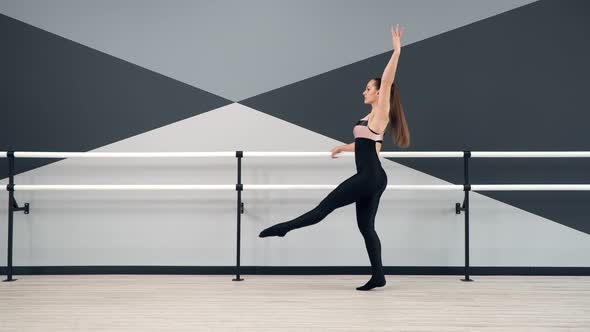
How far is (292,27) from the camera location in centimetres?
315

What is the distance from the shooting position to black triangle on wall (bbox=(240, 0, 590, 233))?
3.09 metres

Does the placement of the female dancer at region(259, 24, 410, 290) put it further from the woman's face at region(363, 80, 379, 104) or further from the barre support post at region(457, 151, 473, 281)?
the barre support post at region(457, 151, 473, 281)

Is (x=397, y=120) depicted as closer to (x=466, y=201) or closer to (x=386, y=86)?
(x=386, y=86)

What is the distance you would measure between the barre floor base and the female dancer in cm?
53

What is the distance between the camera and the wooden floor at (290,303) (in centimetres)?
192

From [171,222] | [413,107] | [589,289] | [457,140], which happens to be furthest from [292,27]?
[589,289]

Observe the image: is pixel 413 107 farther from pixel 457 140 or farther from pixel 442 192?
pixel 442 192

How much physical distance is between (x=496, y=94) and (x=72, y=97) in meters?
2.72

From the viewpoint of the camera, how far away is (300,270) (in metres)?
3.09

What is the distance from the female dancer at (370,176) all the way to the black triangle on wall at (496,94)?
51 centimetres

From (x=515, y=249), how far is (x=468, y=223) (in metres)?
0.49

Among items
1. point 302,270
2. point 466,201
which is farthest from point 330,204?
point 466,201

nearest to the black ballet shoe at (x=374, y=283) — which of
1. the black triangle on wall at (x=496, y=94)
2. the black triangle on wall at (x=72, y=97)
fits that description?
the black triangle on wall at (x=496, y=94)

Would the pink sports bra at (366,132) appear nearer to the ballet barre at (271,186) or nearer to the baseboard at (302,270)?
the ballet barre at (271,186)
